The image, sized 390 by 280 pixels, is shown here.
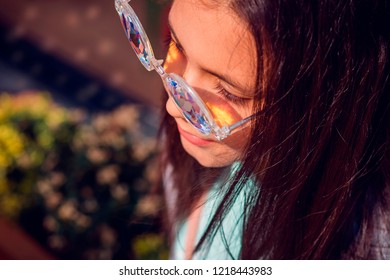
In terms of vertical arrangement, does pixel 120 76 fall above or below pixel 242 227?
above

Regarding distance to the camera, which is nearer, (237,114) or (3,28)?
(237,114)

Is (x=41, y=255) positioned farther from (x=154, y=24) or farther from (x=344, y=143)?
(x=344, y=143)

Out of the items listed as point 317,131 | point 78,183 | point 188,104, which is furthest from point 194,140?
point 78,183

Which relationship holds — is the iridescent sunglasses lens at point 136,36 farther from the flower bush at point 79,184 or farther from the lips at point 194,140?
the flower bush at point 79,184

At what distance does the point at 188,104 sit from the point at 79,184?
1.08 metres

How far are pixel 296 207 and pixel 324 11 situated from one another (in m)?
0.35

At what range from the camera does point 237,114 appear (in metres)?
0.88

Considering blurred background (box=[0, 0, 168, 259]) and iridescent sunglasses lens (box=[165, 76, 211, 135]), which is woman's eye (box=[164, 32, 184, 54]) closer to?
iridescent sunglasses lens (box=[165, 76, 211, 135])

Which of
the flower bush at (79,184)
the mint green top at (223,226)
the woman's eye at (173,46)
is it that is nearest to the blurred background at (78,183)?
the flower bush at (79,184)

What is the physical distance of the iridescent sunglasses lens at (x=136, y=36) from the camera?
922mm

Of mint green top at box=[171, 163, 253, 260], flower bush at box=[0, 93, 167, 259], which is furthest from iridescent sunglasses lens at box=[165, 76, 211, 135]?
flower bush at box=[0, 93, 167, 259]
